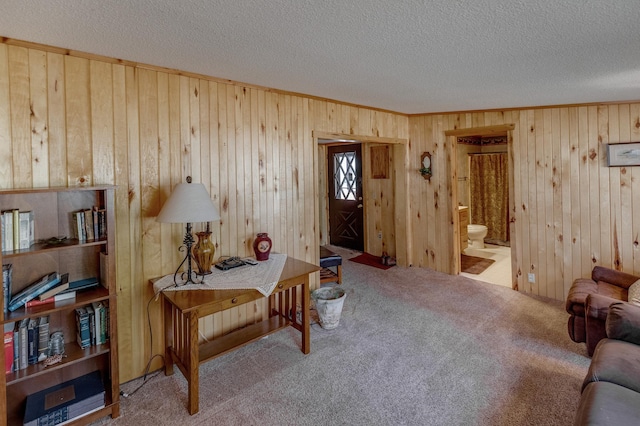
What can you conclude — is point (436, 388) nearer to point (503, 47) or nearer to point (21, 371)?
point (503, 47)

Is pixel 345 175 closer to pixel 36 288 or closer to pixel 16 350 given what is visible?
pixel 36 288

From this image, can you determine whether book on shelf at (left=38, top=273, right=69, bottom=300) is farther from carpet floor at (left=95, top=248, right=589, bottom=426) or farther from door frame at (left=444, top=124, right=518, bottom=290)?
door frame at (left=444, top=124, right=518, bottom=290)

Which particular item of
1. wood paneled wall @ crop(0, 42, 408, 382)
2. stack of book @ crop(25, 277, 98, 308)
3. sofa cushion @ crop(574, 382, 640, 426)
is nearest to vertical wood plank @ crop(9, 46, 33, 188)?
wood paneled wall @ crop(0, 42, 408, 382)

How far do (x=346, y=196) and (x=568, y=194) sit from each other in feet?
11.1

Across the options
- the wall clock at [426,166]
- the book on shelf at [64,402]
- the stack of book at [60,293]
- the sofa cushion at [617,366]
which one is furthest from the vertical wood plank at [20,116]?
the wall clock at [426,166]

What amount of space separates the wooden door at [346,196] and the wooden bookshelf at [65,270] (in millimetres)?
4318

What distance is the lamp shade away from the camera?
211 centimetres

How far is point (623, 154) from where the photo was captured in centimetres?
321

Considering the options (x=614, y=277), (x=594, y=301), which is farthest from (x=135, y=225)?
(x=614, y=277)

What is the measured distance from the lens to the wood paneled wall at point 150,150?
1.96 metres

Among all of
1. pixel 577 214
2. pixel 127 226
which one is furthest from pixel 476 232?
pixel 127 226

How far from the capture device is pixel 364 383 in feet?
7.33

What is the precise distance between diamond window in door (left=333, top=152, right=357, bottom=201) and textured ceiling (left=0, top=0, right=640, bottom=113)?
310 centimetres

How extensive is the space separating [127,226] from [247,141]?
3.86ft
